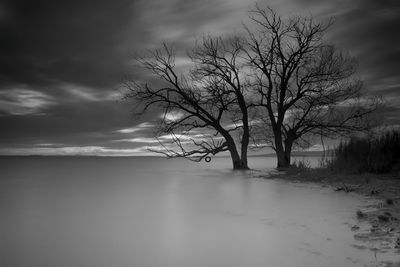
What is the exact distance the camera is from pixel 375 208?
7.50 metres

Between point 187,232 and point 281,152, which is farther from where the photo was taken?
point 281,152

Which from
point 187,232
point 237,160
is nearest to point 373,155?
point 237,160

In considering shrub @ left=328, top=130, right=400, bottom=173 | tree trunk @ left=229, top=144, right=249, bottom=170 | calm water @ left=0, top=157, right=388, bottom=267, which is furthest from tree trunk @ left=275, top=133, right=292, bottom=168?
calm water @ left=0, top=157, right=388, bottom=267

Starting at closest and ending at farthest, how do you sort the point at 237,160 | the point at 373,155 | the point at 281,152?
the point at 373,155 → the point at 281,152 → the point at 237,160

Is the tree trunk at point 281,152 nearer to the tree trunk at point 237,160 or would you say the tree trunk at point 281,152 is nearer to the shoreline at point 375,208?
the tree trunk at point 237,160

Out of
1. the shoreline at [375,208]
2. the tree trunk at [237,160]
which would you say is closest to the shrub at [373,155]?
the shoreline at [375,208]

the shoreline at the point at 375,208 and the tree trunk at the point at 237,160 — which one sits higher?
the tree trunk at the point at 237,160

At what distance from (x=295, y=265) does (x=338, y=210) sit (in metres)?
3.76

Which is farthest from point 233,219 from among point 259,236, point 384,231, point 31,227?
point 31,227

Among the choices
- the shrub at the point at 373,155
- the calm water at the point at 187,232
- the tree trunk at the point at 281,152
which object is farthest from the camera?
the tree trunk at the point at 281,152

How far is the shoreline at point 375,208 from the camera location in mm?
4805

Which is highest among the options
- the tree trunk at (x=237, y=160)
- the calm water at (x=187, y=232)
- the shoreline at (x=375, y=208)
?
the tree trunk at (x=237, y=160)

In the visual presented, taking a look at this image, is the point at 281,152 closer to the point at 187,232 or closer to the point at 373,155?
the point at 373,155

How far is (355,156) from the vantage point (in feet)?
50.8
